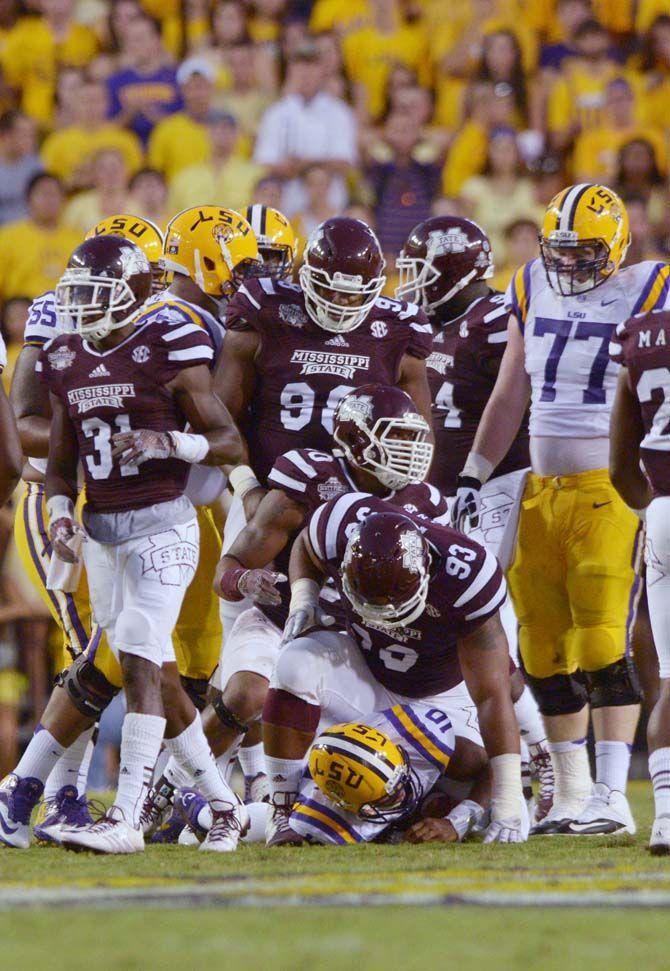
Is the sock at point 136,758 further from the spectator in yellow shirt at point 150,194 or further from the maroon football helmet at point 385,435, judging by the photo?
the spectator in yellow shirt at point 150,194

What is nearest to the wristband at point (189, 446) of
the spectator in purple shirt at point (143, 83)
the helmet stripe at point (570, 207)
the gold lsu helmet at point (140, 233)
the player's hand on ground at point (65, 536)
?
the player's hand on ground at point (65, 536)

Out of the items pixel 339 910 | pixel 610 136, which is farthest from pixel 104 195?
pixel 339 910

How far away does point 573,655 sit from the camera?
575 centimetres

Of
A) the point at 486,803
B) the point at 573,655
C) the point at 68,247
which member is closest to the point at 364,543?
the point at 486,803

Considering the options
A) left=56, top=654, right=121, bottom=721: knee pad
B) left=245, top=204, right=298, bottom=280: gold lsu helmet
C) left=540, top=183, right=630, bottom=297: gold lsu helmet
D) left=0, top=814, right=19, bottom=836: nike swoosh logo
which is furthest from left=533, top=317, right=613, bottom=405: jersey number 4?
left=0, top=814, right=19, bottom=836: nike swoosh logo

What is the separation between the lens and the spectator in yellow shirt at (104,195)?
34.3ft

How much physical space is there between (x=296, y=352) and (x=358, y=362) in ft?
0.68

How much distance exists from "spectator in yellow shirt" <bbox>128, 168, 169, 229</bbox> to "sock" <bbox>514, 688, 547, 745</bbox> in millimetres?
5204

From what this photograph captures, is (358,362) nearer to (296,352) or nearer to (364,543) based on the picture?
(296,352)

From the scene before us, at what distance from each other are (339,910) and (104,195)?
7.80 m

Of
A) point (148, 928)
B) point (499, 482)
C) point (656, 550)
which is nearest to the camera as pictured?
point (148, 928)

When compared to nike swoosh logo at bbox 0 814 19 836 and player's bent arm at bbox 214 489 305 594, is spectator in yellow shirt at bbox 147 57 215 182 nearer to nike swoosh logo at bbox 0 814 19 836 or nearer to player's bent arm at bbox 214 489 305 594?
player's bent arm at bbox 214 489 305 594

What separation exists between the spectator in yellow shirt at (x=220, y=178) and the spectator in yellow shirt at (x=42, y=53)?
1607 millimetres

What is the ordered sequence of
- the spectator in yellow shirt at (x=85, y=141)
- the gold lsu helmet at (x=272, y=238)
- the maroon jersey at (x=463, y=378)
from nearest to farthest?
the maroon jersey at (x=463, y=378) < the gold lsu helmet at (x=272, y=238) < the spectator in yellow shirt at (x=85, y=141)
